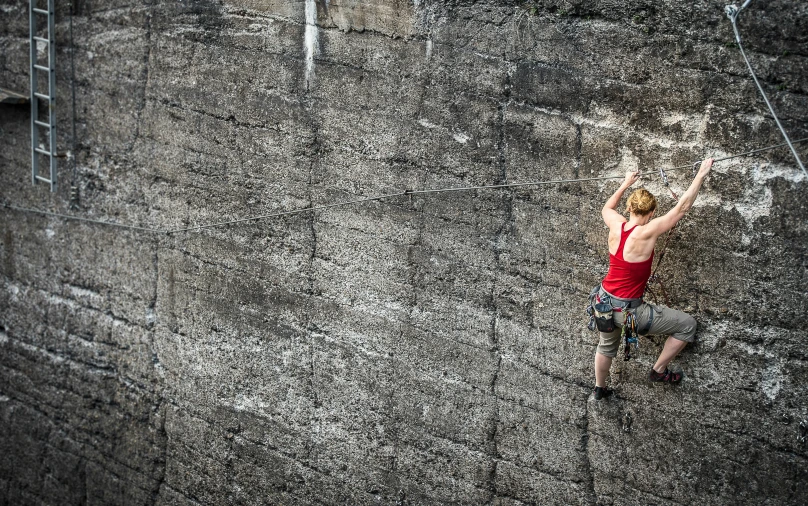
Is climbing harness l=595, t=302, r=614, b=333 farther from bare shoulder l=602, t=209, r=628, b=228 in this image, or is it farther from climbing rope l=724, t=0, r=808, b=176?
climbing rope l=724, t=0, r=808, b=176

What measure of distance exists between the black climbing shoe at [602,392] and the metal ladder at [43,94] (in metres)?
3.59

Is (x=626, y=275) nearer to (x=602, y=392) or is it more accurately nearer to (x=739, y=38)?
(x=602, y=392)

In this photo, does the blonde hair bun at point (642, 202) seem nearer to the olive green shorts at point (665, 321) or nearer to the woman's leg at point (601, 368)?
the olive green shorts at point (665, 321)

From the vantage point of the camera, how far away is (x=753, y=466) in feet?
11.4

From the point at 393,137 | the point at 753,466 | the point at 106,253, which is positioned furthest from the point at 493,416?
the point at 106,253

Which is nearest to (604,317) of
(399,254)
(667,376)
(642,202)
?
(667,376)

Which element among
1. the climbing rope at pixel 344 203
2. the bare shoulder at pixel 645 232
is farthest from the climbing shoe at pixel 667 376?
the climbing rope at pixel 344 203

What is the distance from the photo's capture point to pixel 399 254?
4199mm

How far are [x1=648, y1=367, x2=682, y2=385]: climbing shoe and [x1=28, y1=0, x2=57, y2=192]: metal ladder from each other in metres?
3.81

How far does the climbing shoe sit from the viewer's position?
142 inches

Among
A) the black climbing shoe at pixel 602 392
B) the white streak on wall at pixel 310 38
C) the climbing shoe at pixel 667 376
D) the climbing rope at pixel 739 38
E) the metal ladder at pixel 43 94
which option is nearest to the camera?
the climbing rope at pixel 739 38

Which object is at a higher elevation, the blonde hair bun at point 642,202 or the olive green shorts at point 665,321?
the blonde hair bun at point 642,202

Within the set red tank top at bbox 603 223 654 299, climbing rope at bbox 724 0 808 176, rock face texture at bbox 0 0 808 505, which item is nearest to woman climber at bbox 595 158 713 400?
red tank top at bbox 603 223 654 299

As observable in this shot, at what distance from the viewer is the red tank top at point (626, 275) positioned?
11.3ft
